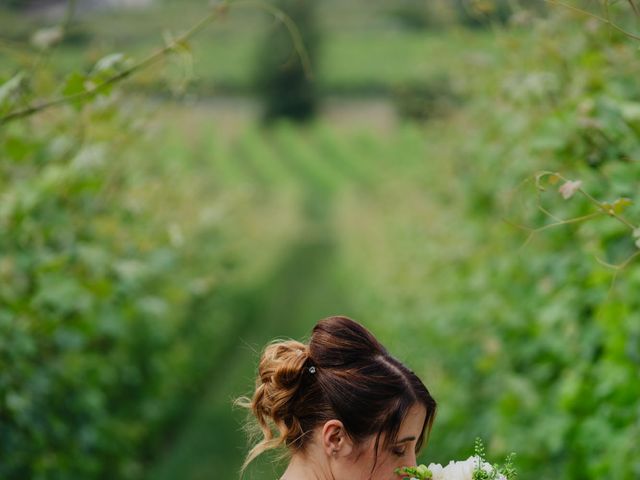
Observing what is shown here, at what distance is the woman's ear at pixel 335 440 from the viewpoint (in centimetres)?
232

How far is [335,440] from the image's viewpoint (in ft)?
7.64

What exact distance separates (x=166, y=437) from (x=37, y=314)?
574cm

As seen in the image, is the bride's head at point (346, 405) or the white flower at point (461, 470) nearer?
the white flower at point (461, 470)

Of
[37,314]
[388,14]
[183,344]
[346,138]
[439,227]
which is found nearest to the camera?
[37,314]

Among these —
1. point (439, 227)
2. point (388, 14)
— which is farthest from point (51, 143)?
point (388, 14)

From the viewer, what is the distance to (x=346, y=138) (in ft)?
182

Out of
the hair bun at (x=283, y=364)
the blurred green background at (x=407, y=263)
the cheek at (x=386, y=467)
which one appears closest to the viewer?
the cheek at (x=386, y=467)

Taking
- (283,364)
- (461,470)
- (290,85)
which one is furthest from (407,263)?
(290,85)

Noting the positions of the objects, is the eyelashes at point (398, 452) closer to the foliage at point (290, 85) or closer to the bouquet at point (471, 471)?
the bouquet at point (471, 471)

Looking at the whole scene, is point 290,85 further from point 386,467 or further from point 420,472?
point 420,472

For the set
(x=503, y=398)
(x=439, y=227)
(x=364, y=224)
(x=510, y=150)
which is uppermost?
(x=510, y=150)

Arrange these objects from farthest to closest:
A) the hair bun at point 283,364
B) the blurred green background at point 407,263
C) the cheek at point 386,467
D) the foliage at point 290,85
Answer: the foliage at point 290,85, the blurred green background at point 407,263, the hair bun at point 283,364, the cheek at point 386,467

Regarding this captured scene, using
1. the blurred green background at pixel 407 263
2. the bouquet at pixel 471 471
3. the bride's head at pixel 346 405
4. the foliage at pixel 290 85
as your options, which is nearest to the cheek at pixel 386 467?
the bride's head at pixel 346 405

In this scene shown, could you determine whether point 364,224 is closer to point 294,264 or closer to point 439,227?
point 294,264
